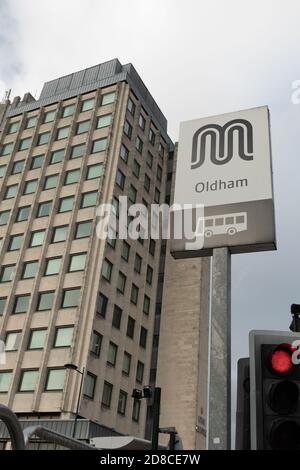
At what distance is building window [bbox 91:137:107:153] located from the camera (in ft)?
154

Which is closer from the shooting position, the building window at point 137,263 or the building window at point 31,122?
the building window at point 137,263

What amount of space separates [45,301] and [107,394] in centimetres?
875

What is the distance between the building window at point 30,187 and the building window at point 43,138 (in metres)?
4.79

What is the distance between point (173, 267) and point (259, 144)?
4808cm

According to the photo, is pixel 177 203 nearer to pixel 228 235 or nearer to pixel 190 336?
pixel 228 235

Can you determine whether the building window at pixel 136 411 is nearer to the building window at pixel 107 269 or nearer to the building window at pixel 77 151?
the building window at pixel 107 269

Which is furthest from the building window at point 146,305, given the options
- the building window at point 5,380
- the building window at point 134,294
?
the building window at point 5,380

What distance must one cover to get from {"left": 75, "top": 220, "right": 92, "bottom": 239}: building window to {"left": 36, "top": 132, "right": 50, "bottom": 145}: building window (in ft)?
40.8

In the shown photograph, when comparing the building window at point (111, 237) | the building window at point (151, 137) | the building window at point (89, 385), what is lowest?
Result: the building window at point (89, 385)

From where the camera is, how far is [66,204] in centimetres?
4531

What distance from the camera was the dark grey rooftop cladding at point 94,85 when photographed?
172 feet

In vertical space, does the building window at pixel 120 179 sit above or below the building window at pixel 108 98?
below

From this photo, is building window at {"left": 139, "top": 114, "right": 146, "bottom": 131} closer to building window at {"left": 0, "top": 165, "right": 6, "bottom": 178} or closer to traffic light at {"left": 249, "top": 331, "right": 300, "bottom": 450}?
building window at {"left": 0, "top": 165, "right": 6, "bottom": 178}

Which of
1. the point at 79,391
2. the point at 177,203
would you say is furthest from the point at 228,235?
the point at 79,391
